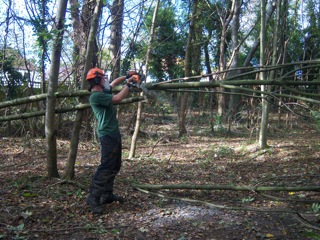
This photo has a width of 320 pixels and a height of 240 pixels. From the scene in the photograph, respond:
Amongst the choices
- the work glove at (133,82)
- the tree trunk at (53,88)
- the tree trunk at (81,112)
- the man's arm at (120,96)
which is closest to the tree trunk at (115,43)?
the tree trunk at (81,112)

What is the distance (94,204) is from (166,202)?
43.8 inches

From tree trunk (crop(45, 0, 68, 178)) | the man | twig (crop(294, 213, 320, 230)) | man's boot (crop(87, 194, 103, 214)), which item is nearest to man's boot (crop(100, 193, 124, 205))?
the man

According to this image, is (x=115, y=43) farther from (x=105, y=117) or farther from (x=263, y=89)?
(x=105, y=117)

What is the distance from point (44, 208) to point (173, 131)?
Answer: 32.4 ft

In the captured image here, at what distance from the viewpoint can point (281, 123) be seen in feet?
52.4

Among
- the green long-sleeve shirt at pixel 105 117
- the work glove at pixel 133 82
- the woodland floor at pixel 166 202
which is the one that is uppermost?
the work glove at pixel 133 82

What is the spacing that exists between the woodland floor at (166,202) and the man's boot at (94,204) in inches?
3.3

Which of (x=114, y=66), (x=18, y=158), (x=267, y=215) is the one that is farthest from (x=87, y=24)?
(x=267, y=215)

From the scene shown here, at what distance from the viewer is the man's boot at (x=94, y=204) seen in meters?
4.50

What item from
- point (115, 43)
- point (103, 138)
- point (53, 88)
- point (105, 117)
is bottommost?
point (103, 138)

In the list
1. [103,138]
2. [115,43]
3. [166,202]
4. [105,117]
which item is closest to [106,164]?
[103,138]

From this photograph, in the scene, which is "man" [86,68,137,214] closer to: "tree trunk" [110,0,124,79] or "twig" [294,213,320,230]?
"twig" [294,213,320,230]

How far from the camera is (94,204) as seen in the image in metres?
4.58

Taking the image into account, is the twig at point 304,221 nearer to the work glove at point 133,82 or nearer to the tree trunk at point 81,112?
the work glove at point 133,82
